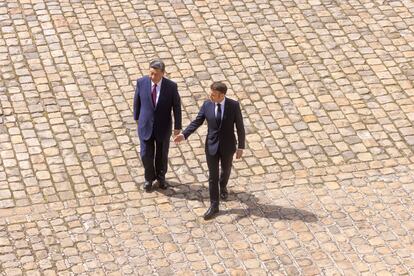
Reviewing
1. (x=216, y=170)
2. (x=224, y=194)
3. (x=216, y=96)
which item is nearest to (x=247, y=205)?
(x=224, y=194)

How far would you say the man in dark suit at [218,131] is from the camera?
10461mm

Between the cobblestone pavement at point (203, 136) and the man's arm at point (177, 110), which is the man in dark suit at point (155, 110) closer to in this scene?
the man's arm at point (177, 110)

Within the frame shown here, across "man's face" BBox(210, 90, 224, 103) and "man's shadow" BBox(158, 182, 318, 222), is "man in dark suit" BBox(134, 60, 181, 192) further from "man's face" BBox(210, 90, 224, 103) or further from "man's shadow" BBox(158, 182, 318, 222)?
"man's face" BBox(210, 90, 224, 103)

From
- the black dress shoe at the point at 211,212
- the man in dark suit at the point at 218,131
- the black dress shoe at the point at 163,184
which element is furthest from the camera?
the black dress shoe at the point at 163,184

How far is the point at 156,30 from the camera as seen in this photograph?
567 inches

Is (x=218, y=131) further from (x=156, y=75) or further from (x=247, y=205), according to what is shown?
(x=247, y=205)

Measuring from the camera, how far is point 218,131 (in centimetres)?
1050

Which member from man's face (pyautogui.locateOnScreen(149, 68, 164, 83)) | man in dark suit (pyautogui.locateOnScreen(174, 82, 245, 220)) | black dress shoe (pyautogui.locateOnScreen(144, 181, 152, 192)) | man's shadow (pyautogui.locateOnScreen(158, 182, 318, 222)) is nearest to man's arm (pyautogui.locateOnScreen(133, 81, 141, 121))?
man's face (pyautogui.locateOnScreen(149, 68, 164, 83))

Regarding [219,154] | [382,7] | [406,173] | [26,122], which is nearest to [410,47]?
[382,7]

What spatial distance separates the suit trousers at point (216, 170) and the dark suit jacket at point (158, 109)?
63 centimetres

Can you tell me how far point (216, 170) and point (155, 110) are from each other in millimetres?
990

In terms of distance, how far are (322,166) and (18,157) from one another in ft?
12.3

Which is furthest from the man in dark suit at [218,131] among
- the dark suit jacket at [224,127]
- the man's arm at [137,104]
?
the man's arm at [137,104]

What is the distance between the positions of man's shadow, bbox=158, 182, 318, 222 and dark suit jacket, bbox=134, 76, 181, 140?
0.74m
